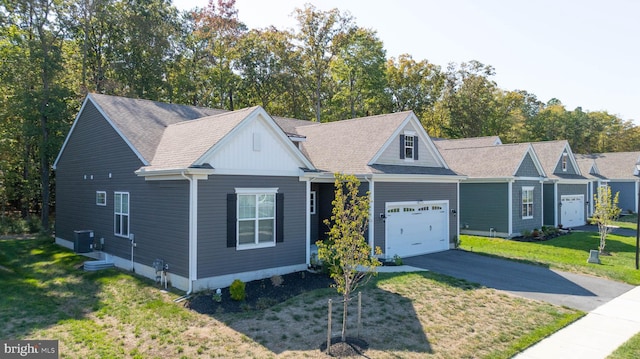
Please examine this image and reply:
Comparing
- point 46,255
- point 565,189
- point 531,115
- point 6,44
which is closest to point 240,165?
point 46,255

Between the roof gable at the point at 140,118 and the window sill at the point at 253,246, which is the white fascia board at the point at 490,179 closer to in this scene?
the window sill at the point at 253,246

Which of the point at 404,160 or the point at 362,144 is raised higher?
the point at 362,144

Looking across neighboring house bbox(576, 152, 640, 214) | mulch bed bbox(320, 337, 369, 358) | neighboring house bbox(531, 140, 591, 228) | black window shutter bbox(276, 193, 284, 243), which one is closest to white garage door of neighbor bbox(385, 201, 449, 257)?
black window shutter bbox(276, 193, 284, 243)

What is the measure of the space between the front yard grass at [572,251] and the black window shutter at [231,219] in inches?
489

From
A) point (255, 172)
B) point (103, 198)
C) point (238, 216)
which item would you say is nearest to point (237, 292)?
point (238, 216)

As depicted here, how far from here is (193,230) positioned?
39.2 ft

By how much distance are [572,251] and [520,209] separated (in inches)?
183

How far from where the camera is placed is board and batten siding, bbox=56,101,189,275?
12688 millimetres

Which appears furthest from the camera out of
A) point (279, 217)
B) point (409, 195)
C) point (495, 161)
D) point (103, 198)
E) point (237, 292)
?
point (495, 161)

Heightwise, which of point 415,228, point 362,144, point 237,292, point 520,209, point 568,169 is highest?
point 362,144

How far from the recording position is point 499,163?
83.6 ft

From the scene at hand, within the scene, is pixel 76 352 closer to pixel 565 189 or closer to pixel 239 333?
pixel 239 333

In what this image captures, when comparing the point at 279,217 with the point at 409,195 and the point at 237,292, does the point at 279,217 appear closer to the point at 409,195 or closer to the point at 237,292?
the point at 237,292

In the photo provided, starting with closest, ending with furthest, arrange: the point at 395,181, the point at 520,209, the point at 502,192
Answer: the point at 395,181 < the point at 502,192 < the point at 520,209
